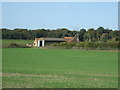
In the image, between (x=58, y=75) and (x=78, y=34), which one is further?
(x=78, y=34)

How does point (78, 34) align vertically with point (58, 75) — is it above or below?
above

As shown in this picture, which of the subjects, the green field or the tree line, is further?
the tree line

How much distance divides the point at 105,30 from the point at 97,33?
17.0 feet

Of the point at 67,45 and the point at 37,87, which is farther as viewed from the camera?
the point at 67,45

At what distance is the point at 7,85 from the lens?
44.2ft

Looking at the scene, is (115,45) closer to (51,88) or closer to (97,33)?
(97,33)

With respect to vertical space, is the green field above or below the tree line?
below

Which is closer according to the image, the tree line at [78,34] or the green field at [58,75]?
the green field at [58,75]

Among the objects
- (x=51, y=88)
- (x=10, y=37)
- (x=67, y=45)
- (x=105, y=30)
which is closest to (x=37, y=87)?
(x=51, y=88)

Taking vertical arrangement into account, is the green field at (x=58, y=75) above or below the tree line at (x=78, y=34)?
below

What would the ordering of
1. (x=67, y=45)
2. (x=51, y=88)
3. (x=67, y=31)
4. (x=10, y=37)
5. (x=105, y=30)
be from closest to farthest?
(x=51, y=88) → (x=67, y=45) → (x=10, y=37) → (x=105, y=30) → (x=67, y=31)

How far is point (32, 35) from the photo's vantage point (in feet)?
382

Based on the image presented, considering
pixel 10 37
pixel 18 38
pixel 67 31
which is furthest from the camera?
pixel 67 31

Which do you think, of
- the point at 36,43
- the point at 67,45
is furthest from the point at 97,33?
the point at 67,45
